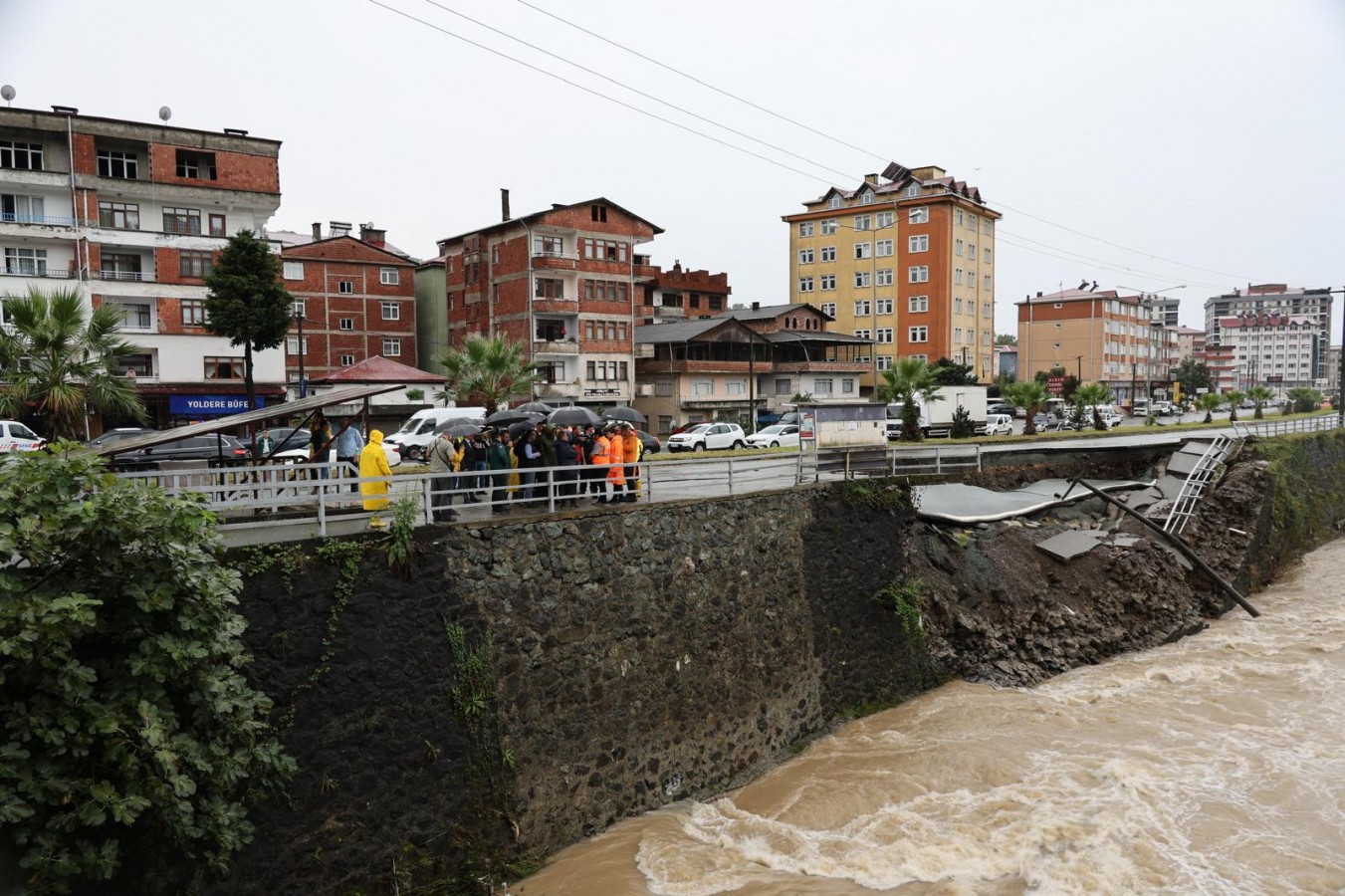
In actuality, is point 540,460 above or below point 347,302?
below

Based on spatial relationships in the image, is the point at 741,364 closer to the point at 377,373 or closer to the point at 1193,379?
the point at 377,373

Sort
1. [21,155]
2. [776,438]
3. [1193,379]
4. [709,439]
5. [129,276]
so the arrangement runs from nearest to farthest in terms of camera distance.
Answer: [21,155]
[776,438]
[709,439]
[129,276]
[1193,379]

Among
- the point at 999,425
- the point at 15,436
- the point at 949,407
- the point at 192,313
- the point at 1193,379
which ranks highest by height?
the point at 192,313

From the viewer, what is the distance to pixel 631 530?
13.5 metres

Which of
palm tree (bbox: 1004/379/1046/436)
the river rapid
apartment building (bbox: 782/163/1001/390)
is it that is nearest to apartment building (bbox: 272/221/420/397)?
apartment building (bbox: 782/163/1001/390)

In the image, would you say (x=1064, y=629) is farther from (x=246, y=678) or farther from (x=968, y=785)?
(x=246, y=678)

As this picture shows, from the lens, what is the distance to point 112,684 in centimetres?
769

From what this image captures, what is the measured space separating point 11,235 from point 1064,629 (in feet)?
143

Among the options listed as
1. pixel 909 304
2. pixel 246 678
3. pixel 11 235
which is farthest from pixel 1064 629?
pixel 909 304

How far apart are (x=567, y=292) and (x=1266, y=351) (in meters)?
197

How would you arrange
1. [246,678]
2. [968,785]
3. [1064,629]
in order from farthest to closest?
[1064,629], [968,785], [246,678]

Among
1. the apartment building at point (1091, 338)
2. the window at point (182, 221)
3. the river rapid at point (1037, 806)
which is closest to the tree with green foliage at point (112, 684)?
the river rapid at point (1037, 806)

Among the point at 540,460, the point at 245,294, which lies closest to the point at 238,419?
the point at 540,460

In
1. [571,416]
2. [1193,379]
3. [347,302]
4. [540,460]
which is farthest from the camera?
[1193,379]
